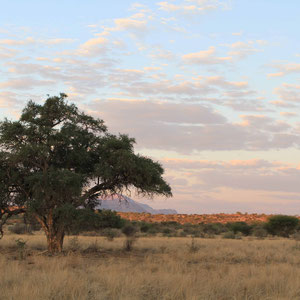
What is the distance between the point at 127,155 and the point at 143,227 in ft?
135

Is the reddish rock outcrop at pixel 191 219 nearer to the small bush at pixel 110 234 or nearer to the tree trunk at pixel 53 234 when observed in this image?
the small bush at pixel 110 234

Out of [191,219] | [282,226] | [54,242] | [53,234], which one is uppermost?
[53,234]

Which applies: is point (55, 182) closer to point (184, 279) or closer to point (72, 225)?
point (72, 225)

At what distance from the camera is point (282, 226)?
59.4m

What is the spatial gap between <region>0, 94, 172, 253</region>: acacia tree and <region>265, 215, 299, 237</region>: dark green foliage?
132 feet

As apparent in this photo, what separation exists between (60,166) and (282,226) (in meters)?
44.5

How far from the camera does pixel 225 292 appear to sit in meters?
11.1

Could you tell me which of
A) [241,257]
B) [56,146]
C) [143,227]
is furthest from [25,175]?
[143,227]

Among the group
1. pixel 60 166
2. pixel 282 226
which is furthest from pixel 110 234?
pixel 282 226

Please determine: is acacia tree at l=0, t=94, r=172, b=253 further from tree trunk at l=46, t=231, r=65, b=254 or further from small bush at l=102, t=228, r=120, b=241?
small bush at l=102, t=228, r=120, b=241

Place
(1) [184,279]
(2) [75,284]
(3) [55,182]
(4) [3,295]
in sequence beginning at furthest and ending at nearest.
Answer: (3) [55,182]
(1) [184,279]
(2) [75,284]
(4) [3,295]

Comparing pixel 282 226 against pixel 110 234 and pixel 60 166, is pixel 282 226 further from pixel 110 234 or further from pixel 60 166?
pixel 60 166

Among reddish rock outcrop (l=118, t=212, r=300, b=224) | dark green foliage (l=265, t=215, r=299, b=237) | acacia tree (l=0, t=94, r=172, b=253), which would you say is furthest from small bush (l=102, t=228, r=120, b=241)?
reddish rock outcrop (l=118, t=212, r=300, b=224)

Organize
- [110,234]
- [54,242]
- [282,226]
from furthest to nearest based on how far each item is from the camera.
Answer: [282,226] → [110,234] → [54,242]
